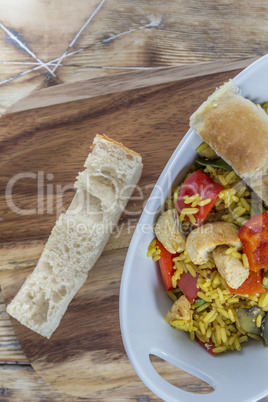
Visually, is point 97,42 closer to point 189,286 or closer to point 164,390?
point 189,286

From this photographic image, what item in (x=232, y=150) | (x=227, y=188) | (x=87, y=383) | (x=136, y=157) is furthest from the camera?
(x=87, y=383)

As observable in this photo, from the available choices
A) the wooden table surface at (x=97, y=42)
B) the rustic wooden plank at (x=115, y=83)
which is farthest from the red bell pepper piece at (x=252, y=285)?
the rustic wooden plank at (x=115, y=83)

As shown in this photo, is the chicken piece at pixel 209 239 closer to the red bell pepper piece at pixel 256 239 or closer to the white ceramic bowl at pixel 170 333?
the red bell pepper piece at pixel 256 239

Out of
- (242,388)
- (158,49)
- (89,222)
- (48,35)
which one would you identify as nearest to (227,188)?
(89,222)

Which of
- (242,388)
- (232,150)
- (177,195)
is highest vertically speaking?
(232,150)

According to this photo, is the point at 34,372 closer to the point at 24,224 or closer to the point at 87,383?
the point at 87,383

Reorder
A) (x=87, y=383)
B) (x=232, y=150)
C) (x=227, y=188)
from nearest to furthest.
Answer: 1. (x=232, y=150)
2. (x=227, y=188)
3. (x=87, y=383)
